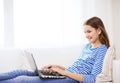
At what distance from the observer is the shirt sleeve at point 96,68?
1.83m

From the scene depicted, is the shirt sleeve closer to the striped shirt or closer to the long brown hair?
the striped shirt

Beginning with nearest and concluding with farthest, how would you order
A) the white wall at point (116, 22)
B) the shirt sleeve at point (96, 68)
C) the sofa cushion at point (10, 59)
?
the shirt sleeve at point (96, 68) < the sofa cushion at point (10, 59) < the white wall at point (116, 22)

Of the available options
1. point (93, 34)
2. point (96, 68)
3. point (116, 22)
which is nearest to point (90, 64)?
point (96, 68)

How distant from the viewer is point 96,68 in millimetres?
1872

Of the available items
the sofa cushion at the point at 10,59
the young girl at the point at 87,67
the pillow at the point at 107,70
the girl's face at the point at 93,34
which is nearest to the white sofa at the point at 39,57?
the sofa cushion at the point at 10,59

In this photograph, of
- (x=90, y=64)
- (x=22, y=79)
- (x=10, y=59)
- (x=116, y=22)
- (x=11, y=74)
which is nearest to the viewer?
(x=22, y=79)

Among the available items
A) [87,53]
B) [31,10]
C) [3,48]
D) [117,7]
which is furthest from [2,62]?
[117,7]

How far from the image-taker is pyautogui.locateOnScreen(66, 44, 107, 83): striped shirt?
1866 mm

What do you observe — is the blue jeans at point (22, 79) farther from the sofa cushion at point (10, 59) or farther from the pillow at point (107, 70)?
the sofa cushion at point (10, 59)

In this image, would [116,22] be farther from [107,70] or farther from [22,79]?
[22,79]

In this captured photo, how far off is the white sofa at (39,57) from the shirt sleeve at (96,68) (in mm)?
811

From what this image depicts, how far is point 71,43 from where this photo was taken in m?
3.05

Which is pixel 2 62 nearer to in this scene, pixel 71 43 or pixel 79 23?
pixel 71 43

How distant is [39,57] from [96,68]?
0.97 metres
